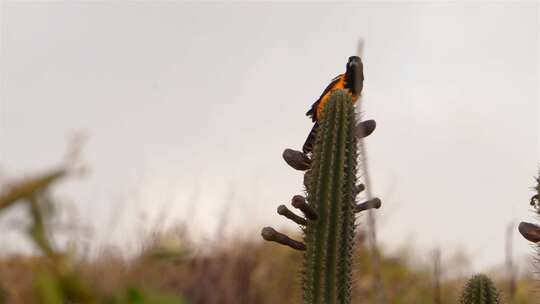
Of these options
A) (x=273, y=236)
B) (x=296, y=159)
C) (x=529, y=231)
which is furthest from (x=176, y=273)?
(x=529, y=231)

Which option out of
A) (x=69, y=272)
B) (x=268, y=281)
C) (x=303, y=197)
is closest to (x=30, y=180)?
(x=69, y=272)

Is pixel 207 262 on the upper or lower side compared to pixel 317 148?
upper

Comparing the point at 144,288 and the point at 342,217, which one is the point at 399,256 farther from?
the point at 144,288

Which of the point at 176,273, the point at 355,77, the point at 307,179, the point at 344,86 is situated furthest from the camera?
the point at 176,273

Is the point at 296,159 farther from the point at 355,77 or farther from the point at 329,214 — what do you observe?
the point at 355,77

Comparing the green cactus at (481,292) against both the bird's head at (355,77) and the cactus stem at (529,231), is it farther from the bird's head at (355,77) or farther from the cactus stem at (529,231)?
the bird's head at (355,77)

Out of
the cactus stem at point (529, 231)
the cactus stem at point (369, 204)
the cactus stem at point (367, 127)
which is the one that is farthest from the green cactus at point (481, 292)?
the cactus stem at point (367, 127)
